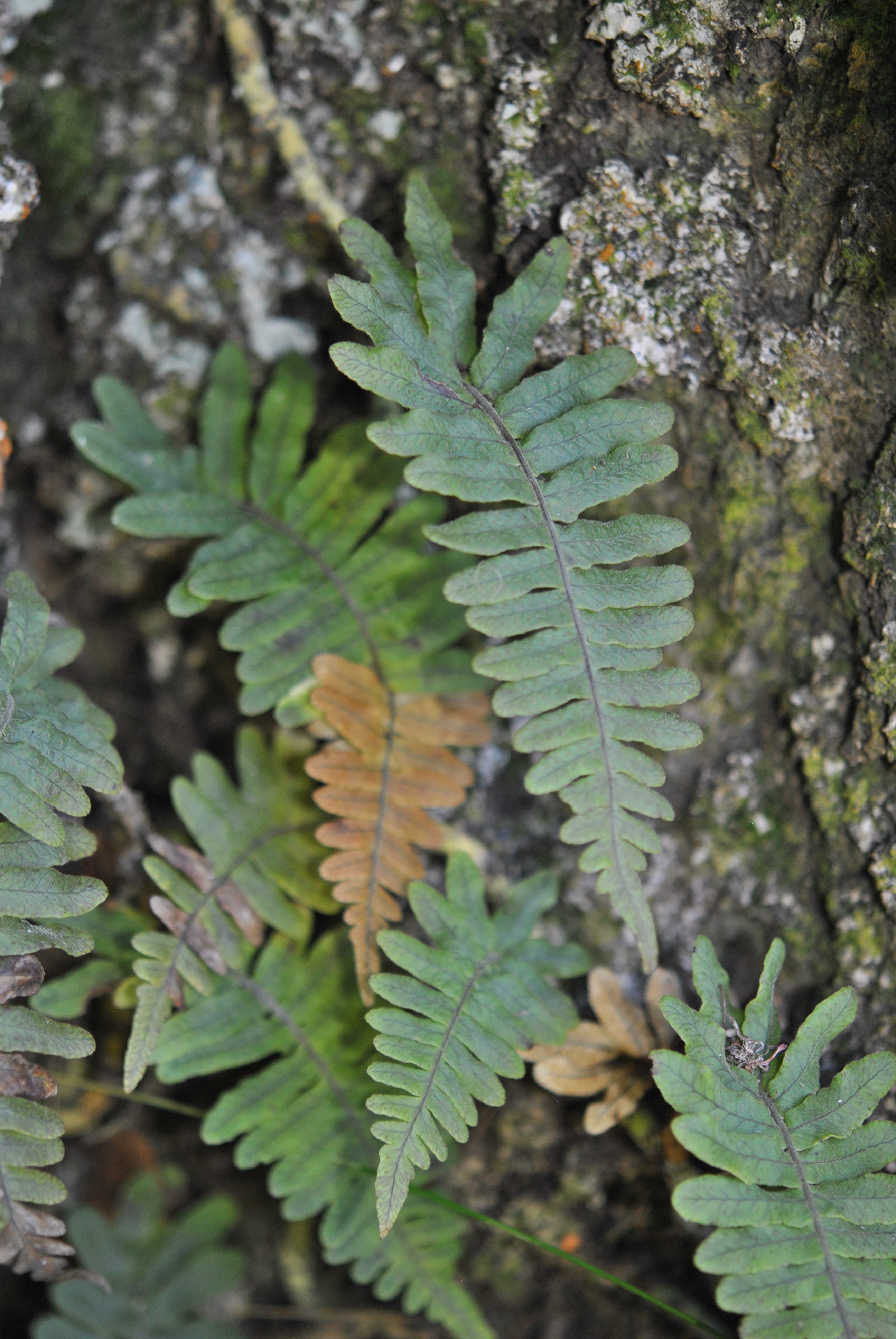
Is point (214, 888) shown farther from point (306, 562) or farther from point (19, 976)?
point (306, 562)

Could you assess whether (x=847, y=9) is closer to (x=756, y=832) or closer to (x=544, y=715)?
(x=544, y=715)

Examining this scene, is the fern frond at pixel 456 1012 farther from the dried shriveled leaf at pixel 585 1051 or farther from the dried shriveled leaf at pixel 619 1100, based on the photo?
the dried shriveled leaf at pixel 619 1100

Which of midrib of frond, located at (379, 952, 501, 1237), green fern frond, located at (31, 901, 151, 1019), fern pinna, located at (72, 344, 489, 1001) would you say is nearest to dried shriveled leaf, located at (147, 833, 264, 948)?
green fern frond, located at (31, 901, 151, 1019)

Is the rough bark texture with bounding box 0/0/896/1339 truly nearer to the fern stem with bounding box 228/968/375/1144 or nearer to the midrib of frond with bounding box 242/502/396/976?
the midrib of frond with bounding box 242/502/396/976

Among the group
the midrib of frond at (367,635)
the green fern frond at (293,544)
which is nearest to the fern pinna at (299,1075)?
the midrib of frond at (367,635)

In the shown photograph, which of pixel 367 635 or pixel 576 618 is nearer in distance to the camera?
pixel 576 618

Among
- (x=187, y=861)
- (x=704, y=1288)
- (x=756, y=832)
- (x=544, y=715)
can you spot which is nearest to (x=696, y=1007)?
(x=756, y=832)

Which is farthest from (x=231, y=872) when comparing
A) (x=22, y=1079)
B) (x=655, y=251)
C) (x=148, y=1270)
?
(x=655, y=251)
